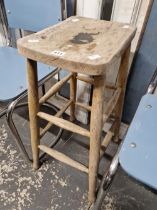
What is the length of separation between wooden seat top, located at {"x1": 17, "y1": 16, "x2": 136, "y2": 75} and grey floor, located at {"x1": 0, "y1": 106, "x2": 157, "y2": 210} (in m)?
0.60

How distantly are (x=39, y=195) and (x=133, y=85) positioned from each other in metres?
0.64

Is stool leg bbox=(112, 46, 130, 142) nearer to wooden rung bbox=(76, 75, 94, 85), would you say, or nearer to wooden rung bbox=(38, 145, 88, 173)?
wooden rung bbox=(76, 75, 94, 85)

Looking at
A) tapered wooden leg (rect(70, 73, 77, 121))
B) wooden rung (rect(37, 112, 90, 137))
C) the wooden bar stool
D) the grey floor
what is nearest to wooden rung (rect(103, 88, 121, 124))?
the wooden bar stool

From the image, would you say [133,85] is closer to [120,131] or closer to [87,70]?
[120,131]

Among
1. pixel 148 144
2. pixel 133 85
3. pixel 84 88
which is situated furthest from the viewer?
pixel 84 88

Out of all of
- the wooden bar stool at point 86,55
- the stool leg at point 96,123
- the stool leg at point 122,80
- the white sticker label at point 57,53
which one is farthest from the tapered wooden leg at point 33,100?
the stool leg at point 122,80

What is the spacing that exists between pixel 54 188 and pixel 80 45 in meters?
0.64

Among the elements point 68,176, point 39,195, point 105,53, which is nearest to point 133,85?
point 105,53

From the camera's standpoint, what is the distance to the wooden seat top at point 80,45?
1.77 ft

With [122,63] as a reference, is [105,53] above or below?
above

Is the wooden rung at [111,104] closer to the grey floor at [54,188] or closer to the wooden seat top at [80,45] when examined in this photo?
the wooden seat top at [80,45]

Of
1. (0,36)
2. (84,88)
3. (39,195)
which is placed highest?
(0,36)

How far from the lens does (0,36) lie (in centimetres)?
121

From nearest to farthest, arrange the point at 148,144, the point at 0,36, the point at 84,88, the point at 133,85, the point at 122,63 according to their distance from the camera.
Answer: the point at 148,144, the point at 122,63, the point at 133,85, the point at 84,88, the point at 0,36
